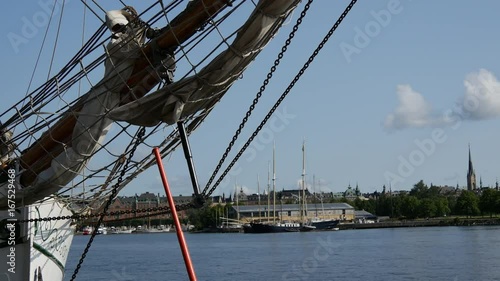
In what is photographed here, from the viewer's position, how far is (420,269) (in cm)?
3956

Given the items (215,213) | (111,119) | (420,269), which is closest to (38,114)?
(111,119)

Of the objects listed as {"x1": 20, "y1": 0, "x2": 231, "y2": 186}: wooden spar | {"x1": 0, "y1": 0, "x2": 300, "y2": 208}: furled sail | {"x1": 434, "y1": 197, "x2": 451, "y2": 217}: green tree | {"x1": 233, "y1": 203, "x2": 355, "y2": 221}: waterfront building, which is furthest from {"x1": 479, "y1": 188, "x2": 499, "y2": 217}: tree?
{"x1": 0, "y1": 0, "x2": 300, "y2": 208}: furled sail

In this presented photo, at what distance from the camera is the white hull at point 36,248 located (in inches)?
437

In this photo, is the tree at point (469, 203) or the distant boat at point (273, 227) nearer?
the distant boat at point (273, 227)

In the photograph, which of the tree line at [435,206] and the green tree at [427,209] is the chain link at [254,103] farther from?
the green tree at [427,209]

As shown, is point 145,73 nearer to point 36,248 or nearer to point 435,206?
point 36,248

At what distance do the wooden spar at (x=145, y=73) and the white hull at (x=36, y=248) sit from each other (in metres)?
1.56

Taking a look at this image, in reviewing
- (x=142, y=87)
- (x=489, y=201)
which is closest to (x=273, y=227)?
(x=489, y=201)

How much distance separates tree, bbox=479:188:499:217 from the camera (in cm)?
12494

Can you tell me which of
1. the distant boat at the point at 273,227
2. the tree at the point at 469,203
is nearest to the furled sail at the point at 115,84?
the distant boat at the point at 273,227

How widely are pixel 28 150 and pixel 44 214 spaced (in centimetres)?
169

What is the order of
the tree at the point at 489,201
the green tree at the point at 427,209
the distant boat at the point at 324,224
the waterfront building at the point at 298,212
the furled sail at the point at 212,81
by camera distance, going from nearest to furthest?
the furled sail at the point at 212,81 → the distant boat at the point at 324,224 → the tree at the point at 489,201 → the green tree at the point at 427,209 → the waterfront building at the point at 298,212

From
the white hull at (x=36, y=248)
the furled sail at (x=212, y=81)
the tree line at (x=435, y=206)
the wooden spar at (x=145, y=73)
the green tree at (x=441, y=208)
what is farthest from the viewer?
the green tree at (x=441, y=208)

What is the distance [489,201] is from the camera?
413ft
